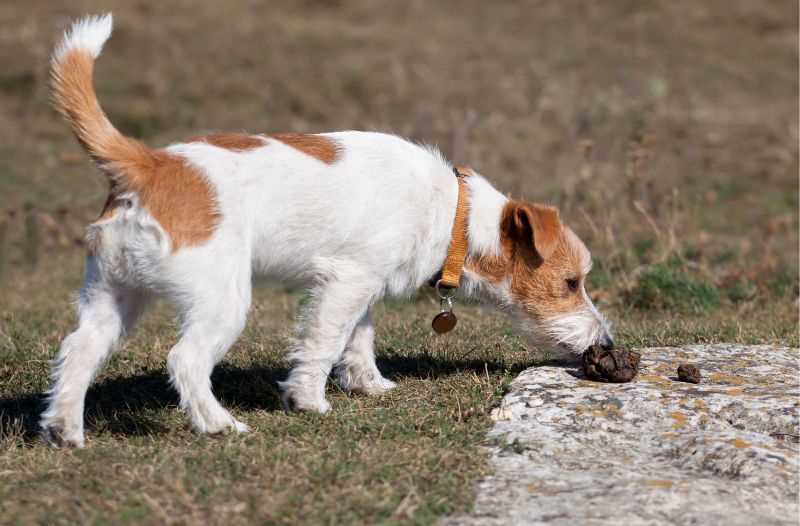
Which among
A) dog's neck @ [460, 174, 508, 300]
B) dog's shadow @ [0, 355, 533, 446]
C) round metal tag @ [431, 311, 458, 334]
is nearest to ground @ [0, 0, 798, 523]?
dog's shadow @ [0, 355, 533, 446]

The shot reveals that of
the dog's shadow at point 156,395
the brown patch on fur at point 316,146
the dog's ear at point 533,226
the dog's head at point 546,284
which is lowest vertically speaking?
the dog's shadow at point 156,395

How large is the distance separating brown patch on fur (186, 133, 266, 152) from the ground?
4.00 feet

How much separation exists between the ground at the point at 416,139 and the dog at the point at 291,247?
308mm

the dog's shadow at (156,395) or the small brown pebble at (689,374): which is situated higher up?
the small brown pebble at (689,374)

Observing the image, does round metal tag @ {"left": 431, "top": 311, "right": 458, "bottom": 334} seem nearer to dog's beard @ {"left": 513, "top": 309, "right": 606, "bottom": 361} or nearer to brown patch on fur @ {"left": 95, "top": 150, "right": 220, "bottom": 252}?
dog's beard @ {"left": 513, "top": 309, "right": 606, "bottom": 361}

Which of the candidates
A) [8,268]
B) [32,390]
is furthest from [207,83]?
[32,390]

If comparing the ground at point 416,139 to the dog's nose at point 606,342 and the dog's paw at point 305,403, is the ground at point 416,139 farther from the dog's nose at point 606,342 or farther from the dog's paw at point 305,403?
the dog's nose at point 606,342

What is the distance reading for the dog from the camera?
14.3 ft

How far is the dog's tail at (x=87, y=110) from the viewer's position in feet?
14.5

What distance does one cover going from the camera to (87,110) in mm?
4465

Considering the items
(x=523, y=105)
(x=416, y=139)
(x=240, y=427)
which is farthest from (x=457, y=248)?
(x=523, y=105)

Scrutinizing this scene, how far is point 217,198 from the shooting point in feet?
14.5

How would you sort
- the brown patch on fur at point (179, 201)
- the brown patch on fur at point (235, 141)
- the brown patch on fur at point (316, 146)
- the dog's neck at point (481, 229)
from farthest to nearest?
the dog's neck at point (481, 229) < the brown patch on fur at point (316, 146) < the brown patch on fur at point (235, 141) < the brown patch on fur at point (179, 201)

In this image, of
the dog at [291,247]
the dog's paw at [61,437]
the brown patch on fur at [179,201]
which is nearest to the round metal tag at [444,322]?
the dog at [291,247]
